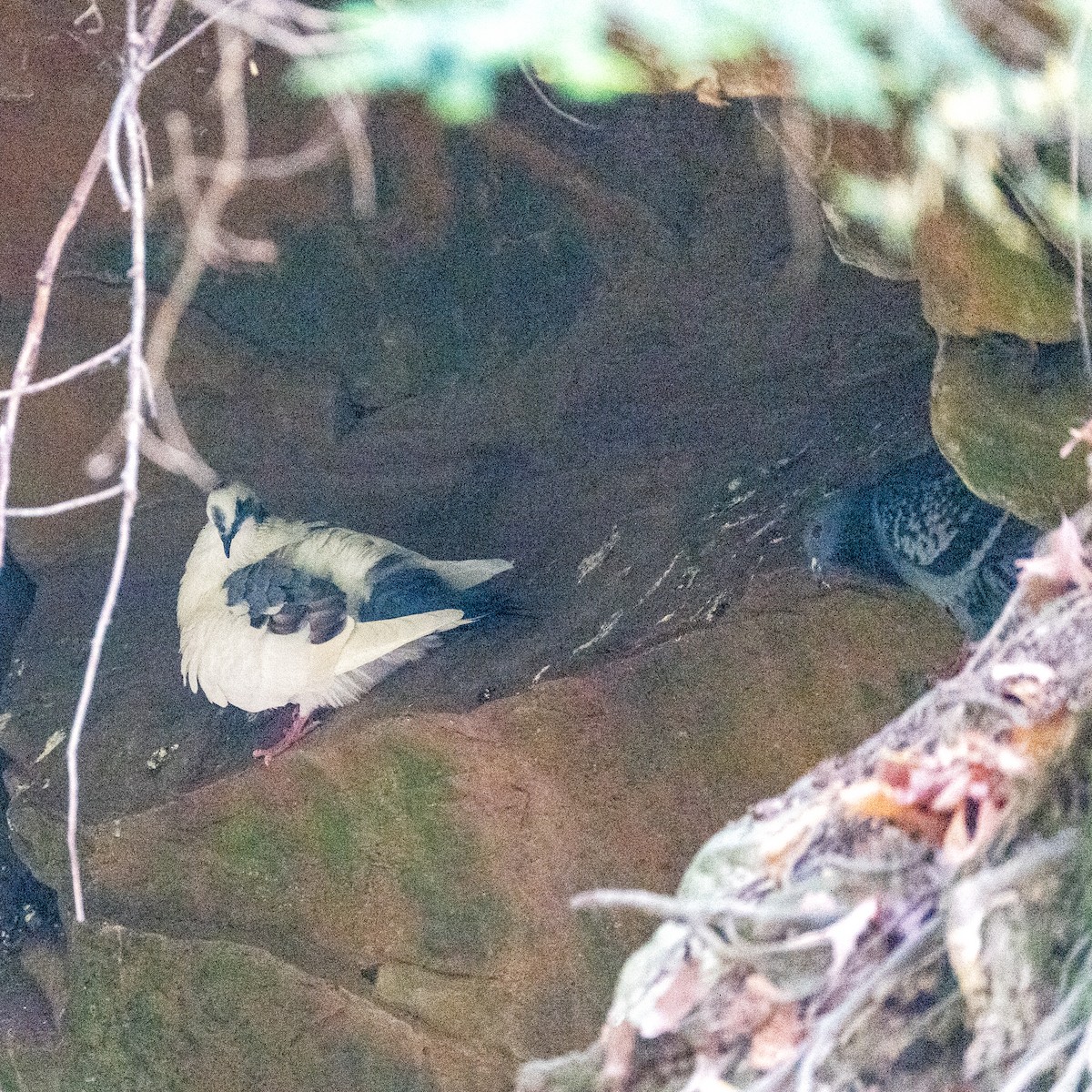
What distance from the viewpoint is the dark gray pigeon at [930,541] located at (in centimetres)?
234

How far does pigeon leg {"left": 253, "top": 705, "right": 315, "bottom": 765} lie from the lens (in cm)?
279

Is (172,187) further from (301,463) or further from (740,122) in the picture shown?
(740,122)

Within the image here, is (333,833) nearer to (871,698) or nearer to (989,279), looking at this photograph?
(871,698)

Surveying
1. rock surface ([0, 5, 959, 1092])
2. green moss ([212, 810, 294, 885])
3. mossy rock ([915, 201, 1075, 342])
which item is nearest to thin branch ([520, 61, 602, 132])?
rock surface ([0, 5, 959, 1092])

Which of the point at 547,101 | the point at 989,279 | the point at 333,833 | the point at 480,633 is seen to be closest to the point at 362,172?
the point at 547,101

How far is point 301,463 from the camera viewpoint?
391 cm

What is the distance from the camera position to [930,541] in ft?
8.30

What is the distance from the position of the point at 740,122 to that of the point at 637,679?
1.78 metres

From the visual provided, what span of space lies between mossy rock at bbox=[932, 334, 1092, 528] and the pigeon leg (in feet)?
5.47

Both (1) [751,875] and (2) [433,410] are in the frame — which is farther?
(2) [433,410]

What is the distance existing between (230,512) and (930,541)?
2.00 metres

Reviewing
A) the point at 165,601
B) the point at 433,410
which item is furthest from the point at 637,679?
the point at 165,601

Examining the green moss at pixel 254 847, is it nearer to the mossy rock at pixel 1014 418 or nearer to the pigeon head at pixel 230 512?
the pigeon head at pixel 230 512

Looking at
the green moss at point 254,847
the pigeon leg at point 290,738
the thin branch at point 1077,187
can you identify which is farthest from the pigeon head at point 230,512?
the thin branch at point 1077,187
